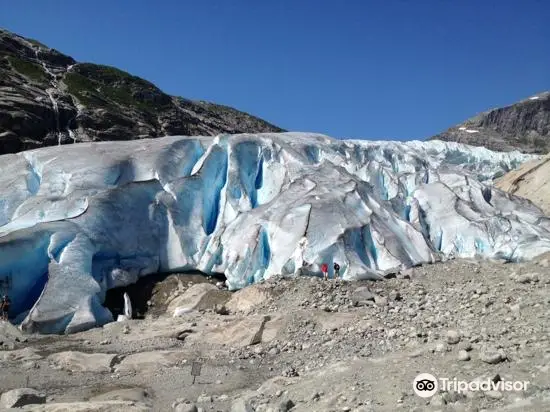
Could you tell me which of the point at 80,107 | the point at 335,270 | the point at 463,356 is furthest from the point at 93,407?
the point at 80,107

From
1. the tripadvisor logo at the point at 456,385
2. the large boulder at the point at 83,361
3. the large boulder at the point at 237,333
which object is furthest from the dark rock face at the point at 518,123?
the tripadvisor logo at the point at 456,385

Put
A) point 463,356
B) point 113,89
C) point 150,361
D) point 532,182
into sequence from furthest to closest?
1. point 113,89
2. point 532,182
3. point 150,361
4. point 463,356

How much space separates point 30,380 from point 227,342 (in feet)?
13.9

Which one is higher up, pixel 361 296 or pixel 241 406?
pixel 361 296

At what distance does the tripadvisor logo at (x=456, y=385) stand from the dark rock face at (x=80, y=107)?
132ft

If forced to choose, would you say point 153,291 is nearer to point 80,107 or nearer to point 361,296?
point 361,296

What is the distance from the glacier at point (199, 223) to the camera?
16.3 meters

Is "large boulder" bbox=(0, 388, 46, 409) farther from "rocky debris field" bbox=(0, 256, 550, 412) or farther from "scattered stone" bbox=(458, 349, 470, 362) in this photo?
"scattered stone" bbox=(458, 349, 470, 362)

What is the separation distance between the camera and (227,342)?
13.0 meters

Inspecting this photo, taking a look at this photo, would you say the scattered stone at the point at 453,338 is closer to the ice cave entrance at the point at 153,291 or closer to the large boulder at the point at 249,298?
the large boulder at the point at 249,298

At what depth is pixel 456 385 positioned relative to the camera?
7172 millimetres

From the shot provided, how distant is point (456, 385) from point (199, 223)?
1486cm

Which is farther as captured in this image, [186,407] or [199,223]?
[199,223]

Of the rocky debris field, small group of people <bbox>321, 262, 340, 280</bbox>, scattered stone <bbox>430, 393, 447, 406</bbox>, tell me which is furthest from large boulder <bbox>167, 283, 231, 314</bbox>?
scattered stone <bbox>430, 393, 447, 406</bbox>
